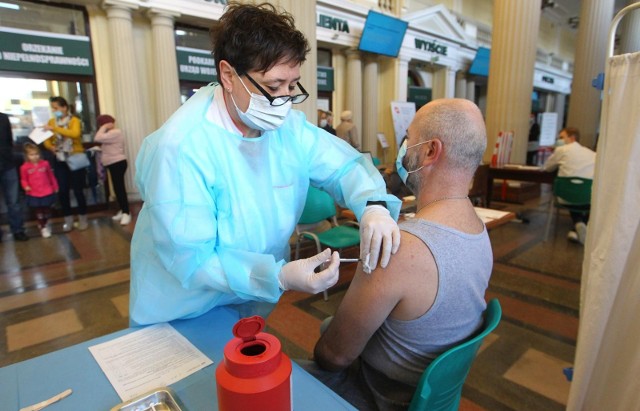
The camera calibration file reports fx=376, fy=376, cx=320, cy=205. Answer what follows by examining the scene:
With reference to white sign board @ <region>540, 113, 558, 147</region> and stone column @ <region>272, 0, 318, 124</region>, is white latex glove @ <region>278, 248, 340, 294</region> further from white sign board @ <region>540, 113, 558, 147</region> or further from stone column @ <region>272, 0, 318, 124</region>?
white sign board @ <region>540, 113, 558, 147</region>

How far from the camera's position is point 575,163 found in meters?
3.89

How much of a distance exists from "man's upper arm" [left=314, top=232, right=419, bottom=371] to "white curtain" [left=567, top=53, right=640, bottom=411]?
0.69 metres

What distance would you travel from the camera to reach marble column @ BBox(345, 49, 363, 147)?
7957 mm

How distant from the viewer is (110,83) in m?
5.18

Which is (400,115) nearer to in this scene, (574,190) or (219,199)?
(574,190)

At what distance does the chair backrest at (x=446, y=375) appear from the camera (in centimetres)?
80

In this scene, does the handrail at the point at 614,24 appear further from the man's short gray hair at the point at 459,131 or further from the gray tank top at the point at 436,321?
the gray tank top at the point at 436,321

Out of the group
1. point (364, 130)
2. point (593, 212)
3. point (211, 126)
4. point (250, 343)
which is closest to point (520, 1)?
point (364, 130)

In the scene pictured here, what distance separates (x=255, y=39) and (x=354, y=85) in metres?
7.47

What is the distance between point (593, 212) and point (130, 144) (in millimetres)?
5434

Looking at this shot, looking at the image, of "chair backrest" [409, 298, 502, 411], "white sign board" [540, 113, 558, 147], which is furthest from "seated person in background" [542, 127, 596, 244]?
"white sign board" [540, 113, 558, 147]

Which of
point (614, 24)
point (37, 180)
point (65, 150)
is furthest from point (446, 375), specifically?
point (65, 150)

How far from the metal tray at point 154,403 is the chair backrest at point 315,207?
212 cm

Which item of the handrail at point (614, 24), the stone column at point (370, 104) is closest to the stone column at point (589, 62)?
the stone column at point (370, 104)
